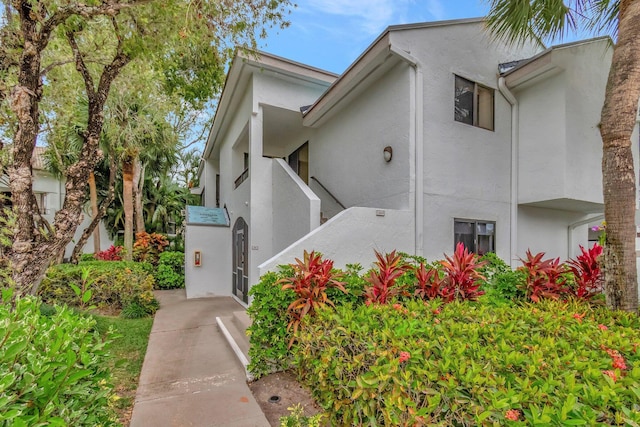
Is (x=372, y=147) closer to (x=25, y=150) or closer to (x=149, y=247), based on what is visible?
(x=25, y=150)

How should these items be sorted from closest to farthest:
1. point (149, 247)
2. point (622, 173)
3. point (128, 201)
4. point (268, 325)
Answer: point (622, 173), point (268, 325), point (128, 201), point (149, 247)

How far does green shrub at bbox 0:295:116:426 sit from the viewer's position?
1.41 m

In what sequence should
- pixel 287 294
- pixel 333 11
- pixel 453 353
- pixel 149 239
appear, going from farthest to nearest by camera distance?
pixel 149 239 < pixel 333 11 < pixel 287 294 < pixel 453 353

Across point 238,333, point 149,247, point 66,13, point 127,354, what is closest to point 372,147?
point 238,333

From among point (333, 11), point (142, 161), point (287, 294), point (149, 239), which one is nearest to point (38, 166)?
point (142, 161)

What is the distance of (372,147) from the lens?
26.9 ft

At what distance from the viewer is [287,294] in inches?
181

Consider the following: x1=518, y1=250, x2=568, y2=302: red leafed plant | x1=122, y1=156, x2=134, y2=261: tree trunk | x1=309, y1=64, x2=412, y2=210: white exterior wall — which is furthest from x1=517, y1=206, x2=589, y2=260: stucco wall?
x1=122, y1=156, x2=134, y2=261: tree trunk

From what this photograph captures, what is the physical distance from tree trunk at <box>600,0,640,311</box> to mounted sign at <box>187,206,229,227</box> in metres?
11.4

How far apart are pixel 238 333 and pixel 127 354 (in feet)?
6.75

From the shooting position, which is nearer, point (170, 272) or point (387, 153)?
point (387, 153)

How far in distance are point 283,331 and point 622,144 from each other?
5325 mm

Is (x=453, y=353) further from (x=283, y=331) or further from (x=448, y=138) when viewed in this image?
(x=448, y=138)

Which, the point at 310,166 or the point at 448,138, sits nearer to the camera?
the point at 448,138
